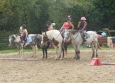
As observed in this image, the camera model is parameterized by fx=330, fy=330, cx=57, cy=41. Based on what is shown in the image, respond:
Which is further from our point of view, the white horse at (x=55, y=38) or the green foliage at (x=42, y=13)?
the green foliage at (x=42, y=13)

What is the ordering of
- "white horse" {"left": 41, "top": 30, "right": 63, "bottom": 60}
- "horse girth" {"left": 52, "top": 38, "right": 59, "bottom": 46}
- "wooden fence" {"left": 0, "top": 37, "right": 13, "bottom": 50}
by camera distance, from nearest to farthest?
1. "white horse" {"left": 41, "top": 30, "right": 63, "bottom": 60}
2. "horse girth" {"left": 52, "top": 38, "right": 59, "bottom": 46}
3. "wooden fence" {"left": 0, "top": 37, "right": 13, "bottom": 50}

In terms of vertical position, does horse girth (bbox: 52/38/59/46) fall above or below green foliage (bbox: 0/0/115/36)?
below

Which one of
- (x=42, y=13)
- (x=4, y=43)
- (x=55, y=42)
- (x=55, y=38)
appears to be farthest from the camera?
(x=42, y=13)

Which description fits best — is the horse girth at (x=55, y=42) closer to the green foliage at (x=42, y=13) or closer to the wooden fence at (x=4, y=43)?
the wooden fence at (x=4, y=43)

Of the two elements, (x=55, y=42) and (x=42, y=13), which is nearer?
(x=55, y=42)

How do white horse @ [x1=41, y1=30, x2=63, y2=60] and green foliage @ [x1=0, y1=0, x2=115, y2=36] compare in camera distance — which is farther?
green foliage @ [x1=0, y1=0, x2=115, y2=36]

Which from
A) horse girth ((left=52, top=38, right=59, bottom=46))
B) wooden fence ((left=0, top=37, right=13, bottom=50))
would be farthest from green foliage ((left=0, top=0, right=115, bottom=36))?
A: horse girth ((left=52, top=38, right=59, bottom=46))

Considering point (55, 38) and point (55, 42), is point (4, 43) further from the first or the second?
point (55, 38)

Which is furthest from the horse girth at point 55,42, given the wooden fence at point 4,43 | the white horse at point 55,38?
the wooden fence at point 4,43

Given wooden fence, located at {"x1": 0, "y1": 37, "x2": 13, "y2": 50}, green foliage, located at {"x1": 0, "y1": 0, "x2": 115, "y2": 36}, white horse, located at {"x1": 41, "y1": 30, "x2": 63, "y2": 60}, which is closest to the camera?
white horse, located at {"x1": 41, "y1": 30, "x2": 63, "y2": 60}

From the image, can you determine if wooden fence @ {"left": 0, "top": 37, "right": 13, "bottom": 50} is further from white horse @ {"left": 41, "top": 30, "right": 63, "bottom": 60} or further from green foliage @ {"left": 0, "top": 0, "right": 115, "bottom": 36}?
white horse @ {"left": 41, "top": 30, "right": 63, "bottom": 60}

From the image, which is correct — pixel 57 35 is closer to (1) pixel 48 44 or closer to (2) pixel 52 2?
(1) pixel 48 44

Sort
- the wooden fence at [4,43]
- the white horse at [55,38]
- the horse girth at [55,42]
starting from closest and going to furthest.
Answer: the white horse at [55,38] → the horse girth at [55,42] → the wooden fence at [4,43]

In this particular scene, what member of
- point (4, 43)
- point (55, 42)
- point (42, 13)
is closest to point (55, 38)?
point (55, 42)
